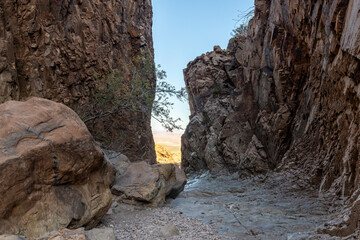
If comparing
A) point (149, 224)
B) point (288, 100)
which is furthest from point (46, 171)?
point (288, 100)

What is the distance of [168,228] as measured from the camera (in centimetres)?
538

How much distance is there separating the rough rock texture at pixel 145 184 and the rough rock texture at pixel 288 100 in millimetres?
5248

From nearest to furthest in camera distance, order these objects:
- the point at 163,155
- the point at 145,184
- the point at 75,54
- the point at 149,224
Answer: the point at 149,224 < the point at 145,184 < the point at 75,54 < the point at 163,155

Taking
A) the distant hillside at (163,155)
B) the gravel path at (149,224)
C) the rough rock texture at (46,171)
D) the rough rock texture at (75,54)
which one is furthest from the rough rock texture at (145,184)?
the distant hillside at (163,155)

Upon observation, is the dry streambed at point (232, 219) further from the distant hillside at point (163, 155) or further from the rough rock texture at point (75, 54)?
the distant hillside at point (163, 155)

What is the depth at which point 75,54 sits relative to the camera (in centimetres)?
1291

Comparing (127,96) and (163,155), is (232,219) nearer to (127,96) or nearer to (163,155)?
(127,96)

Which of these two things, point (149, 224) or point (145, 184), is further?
point (145, 184)

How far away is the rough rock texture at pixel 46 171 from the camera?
163 inches

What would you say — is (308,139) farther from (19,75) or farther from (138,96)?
(19,75)

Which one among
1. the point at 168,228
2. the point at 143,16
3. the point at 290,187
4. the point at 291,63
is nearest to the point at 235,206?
the point at 290,187

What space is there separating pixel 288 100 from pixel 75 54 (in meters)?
11.6

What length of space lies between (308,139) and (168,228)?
27.8 feet

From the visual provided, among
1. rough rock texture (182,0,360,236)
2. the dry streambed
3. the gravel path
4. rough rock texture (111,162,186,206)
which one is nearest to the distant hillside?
rough rock texture (182,0,360,236)
